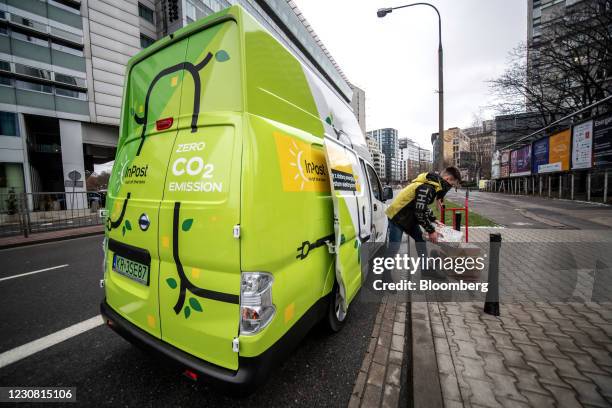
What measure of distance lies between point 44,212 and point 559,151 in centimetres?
2706

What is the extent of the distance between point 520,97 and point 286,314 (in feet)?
95.3

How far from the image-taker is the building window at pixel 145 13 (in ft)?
84.7

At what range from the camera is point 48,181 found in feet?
83.6

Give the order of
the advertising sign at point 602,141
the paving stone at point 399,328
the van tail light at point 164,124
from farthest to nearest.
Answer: the advertising sign at point 602,141 → the paving stone at point 399,328 → the van tail light at point 164,124

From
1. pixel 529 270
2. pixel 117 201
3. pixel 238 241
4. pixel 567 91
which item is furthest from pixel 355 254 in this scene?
pixel 567 91

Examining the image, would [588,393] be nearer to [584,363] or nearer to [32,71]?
[584,363]

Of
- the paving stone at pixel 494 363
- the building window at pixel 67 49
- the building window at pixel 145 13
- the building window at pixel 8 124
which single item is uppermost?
the building window at pixel 145 13

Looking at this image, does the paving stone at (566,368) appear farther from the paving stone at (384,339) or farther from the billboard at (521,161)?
Result: the billboard at (521,161)

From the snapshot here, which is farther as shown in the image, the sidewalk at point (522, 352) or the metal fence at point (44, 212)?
the metal fence at point (44, 212)

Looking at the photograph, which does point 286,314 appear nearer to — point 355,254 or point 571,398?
point 355,254

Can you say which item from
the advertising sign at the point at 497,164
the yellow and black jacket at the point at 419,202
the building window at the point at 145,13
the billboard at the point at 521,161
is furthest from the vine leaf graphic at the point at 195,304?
the advertising sign at the point at 497,164

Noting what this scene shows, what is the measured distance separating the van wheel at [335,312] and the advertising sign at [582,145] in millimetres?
18517

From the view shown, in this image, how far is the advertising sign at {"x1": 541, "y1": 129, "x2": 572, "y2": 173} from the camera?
612 inches

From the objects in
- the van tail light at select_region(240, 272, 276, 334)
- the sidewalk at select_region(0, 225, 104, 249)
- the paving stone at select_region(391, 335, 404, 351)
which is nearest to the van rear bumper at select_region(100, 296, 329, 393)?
A: the van tail light at select_region(240, 272, 276, 334)
